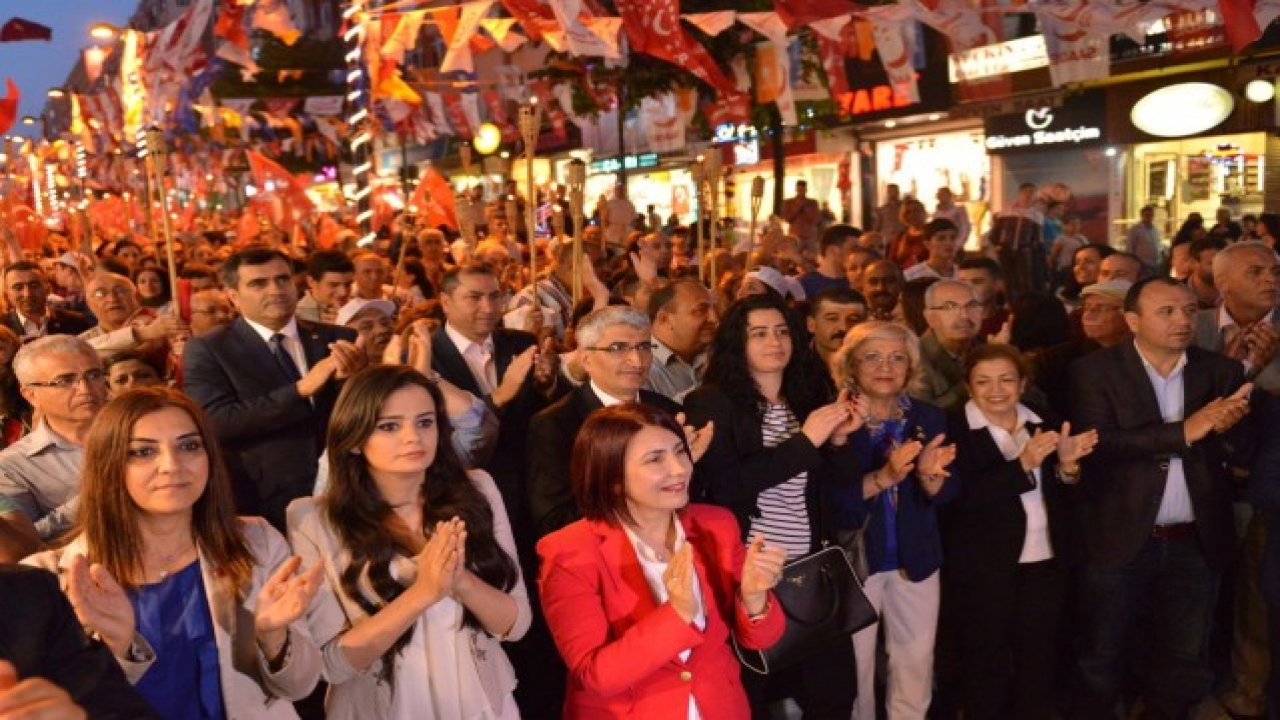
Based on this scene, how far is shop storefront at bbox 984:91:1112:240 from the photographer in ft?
58.2

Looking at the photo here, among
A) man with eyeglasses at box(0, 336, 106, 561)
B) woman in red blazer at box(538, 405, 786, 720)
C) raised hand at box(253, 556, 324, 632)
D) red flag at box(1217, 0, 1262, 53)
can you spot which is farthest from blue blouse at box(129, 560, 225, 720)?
red flag at box(1217, 0, 1262, 53)

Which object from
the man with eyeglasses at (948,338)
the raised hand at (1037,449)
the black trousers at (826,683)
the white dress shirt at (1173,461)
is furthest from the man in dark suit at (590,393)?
the white dress shirt at (1173,461)

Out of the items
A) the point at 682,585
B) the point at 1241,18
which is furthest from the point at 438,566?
the point at 1241,18

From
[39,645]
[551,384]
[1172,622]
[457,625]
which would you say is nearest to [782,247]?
[551,384]

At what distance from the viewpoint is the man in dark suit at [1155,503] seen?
190 inches

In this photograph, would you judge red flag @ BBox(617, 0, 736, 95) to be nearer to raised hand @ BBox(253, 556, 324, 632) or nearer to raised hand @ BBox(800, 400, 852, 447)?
raised hand @ BBox(800, 400, 852, 447)

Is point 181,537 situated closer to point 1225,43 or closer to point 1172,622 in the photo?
point 1172,622

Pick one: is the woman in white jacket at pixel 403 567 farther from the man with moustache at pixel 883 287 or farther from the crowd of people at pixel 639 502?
the man with moustache at pixel 883 287

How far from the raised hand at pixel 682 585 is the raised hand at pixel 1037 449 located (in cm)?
213

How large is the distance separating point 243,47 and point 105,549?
15165mm

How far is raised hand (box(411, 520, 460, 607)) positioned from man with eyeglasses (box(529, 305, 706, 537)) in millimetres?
1204

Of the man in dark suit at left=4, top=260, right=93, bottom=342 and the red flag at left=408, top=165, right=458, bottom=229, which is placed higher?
the red flag at left=408, top=165, right=458, bottom=229

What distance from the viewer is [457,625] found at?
3.30 m

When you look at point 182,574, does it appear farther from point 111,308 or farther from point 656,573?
point 111,308
